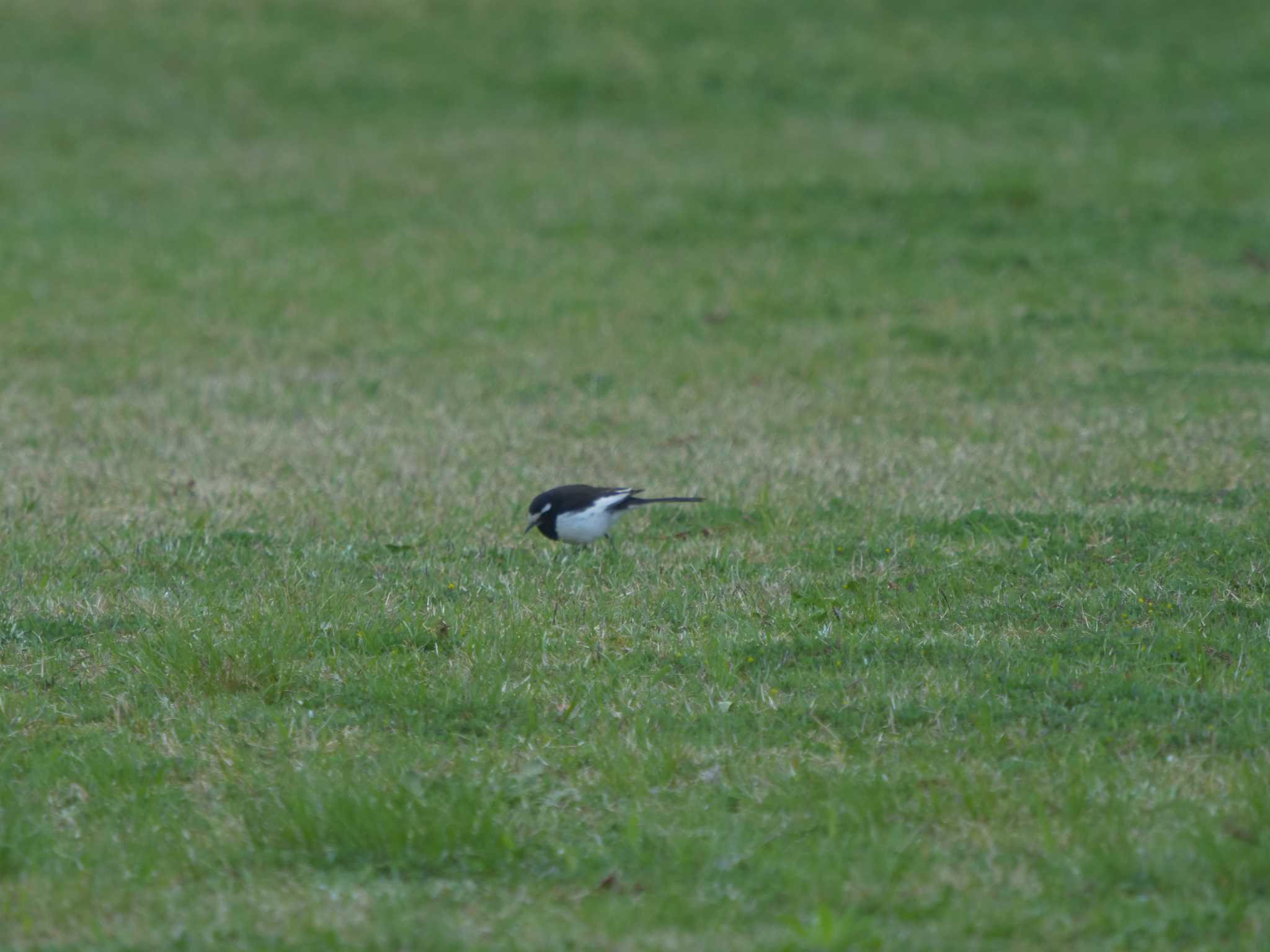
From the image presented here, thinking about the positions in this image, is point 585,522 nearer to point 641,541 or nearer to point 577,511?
point 577,511

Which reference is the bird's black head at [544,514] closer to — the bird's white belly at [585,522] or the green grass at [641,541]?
the bird's white belly at [585,522]

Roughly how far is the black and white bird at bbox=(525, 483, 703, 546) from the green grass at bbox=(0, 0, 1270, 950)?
24cm

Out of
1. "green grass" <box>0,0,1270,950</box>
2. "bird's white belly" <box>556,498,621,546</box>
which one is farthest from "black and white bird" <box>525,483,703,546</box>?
"green grass" <box>0,0,1270,950</box>

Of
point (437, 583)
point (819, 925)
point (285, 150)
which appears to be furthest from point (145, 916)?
point (285, 150)

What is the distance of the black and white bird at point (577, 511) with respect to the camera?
7.37 m

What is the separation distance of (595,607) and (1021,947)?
3.11 m

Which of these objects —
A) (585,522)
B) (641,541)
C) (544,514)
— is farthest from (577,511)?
(641,541)

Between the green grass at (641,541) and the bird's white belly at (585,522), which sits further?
the bird's white belly at (585,522)

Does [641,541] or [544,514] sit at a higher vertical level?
[544,514]

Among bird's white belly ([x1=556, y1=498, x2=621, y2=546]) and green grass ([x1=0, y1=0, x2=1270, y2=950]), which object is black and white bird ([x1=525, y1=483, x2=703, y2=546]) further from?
green grass ([x1=0, y1=0, x2=1270, y2=950])

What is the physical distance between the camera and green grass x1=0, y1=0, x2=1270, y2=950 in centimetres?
438

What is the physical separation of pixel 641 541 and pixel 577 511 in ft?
2.19

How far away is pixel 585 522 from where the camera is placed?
739 centimetres

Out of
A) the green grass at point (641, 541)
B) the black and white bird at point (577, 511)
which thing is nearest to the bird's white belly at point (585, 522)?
the black and white bird at point (577, 511)
